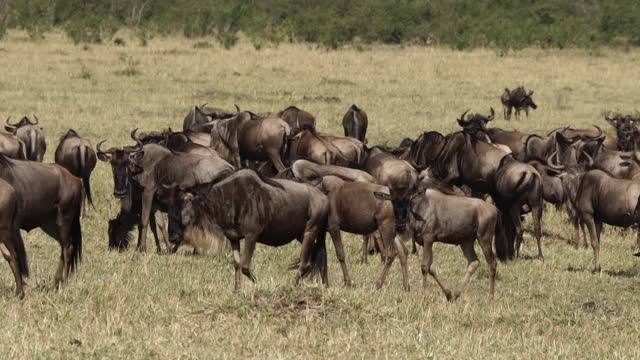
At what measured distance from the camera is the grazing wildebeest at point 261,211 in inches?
357

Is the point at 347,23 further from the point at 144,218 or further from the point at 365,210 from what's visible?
the point at 365,210

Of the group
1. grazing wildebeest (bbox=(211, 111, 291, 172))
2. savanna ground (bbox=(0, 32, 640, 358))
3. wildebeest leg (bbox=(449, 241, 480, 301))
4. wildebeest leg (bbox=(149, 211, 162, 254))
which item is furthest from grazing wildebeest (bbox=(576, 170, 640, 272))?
wildebeest leg (bbox=(149, 211, 162, 254))

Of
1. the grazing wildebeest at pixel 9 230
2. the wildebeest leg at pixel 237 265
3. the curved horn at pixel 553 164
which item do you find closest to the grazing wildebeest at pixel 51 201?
the grazing wildebeest at pixel 9 230

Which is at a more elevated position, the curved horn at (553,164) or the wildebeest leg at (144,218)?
the curved horn at (553,164)

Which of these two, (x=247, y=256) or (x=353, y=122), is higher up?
(x=247, y=256)

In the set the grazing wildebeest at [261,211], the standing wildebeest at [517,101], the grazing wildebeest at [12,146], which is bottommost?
the standing wildebeest at [517,101]

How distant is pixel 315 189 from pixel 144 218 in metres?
3.11

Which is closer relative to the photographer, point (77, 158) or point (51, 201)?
point (51, 201)

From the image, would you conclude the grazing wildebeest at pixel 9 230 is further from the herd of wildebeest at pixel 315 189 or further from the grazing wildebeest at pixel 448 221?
the grazing wildebeest at pixel 448 221

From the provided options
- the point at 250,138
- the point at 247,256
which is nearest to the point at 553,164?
the point at 250,138

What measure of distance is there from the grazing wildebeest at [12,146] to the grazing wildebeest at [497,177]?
193 inches

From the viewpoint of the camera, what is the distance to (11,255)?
7.89 meters

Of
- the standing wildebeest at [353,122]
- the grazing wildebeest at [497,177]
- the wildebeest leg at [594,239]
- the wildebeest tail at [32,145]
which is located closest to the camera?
the wildebeest leg at [594,239]

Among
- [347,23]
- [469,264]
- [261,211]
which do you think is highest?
[261,211]
